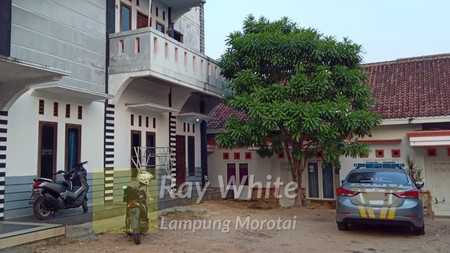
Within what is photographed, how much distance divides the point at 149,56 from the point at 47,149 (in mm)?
3247

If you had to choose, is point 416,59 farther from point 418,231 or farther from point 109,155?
point 109,155

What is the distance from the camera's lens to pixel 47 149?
352 inches

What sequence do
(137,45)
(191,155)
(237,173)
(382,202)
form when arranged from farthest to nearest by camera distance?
1. (237,173)
2. (191,155)
3. (137,45)
4. (382,202)

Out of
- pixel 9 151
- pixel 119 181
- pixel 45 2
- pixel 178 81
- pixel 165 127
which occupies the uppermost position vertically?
pixel 45 2

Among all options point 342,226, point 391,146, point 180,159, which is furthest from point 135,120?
point 391,146

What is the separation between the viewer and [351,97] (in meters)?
11.4

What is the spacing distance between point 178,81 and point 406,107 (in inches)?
307

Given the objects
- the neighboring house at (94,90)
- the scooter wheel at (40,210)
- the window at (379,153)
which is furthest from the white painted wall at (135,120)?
the window at (379,153)

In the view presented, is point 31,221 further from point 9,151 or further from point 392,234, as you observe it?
point 392,234

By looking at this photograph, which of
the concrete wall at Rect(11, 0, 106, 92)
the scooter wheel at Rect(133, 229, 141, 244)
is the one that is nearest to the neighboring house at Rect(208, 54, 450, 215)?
the concrete wall at Rect(11, 0, 106, 92)

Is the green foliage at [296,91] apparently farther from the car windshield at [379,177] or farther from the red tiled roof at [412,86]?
the red tiled roof at [412,86]

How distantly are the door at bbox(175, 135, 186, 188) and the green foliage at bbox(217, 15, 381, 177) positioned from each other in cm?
307

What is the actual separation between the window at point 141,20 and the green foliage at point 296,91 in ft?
8.73

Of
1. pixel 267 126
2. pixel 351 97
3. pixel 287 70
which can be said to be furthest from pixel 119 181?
pixel 351 97
